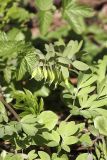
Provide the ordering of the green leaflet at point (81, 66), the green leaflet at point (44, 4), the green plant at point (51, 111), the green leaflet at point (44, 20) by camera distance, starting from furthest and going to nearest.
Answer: the green leaflet at point (44, 20)
the green leaflet at point (44, 4)
the green leaflet at point (81, 66)
the green plant at point (51, 111)

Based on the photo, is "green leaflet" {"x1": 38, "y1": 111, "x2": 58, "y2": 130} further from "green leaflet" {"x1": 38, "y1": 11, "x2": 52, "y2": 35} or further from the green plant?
"green leaflet" {"x1": 38, "y1": 11, "x2": 52, "y2": 35}

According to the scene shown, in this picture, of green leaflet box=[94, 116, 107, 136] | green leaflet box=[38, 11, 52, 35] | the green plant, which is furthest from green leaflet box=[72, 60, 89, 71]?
green leaflet box=[38, 11, 52, 35]

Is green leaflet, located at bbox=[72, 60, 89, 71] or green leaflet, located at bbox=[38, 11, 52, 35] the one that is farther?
green leaflet, located at bbox=[38, 11, 52, 35]

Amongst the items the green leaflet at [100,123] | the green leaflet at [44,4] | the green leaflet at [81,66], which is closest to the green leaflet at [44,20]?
the green leaflet at [44,4]

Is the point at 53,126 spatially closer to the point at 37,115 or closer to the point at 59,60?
the point at 37,115

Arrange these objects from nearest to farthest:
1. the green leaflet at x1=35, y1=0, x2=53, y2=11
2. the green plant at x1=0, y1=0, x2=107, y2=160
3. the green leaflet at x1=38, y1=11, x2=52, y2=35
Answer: the green plant at x1=0, y1=0, x2=107, y2=160, the green leaflet at x1=35, y1=0, x2=53, y2=11, the green leaflet at x1=38, y1=11, x2=52, y2=35

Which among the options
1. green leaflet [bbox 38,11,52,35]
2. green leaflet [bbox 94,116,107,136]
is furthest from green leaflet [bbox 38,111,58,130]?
green leaflet [bbox 38,11,52,35]

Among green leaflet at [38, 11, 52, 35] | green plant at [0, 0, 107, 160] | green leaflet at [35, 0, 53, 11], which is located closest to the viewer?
green plant at [0, 0, 107, 160]

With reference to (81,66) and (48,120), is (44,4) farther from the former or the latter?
(48,120)

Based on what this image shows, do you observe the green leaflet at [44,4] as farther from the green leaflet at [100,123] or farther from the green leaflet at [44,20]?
Answer: the green leaflet at [100,123]

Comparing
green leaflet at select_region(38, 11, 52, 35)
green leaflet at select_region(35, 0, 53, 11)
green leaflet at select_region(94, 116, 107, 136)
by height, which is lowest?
green leaflet at select_region(94, 116, 107, 136)

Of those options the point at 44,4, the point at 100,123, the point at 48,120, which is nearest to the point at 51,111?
the point at 48,120

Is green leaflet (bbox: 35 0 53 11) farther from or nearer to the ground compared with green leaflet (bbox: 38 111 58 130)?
farther from the ground
